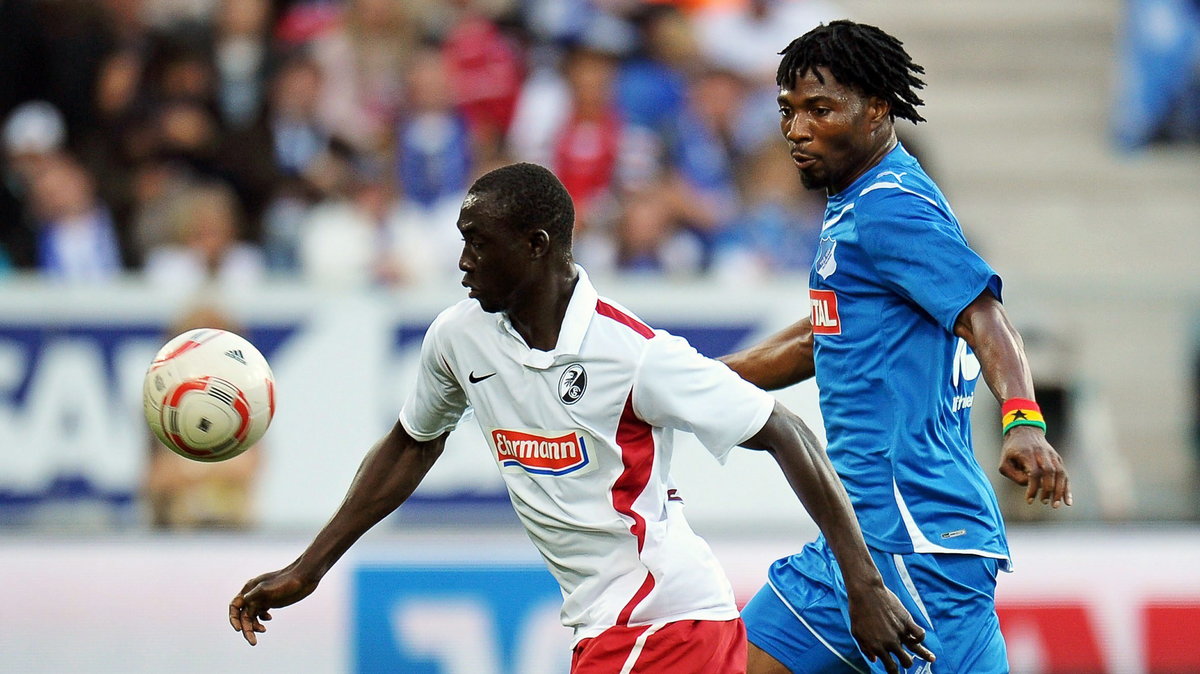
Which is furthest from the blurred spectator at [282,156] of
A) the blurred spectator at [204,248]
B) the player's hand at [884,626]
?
the player's hand at [884,626]

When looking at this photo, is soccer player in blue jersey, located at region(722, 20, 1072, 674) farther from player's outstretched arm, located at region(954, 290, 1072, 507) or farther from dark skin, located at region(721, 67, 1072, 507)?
player's outstretched arm, located at region(954, 290, 1072, 507)

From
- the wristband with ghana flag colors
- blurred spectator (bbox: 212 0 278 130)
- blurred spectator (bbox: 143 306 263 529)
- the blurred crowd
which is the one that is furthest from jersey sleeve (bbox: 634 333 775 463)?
blurred spectator (bbox: 212 0 278 130)

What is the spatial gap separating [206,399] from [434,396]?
2.09ft

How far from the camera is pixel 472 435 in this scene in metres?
9.08

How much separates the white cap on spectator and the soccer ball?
22.7 ft

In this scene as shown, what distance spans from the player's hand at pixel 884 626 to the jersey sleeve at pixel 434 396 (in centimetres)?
126

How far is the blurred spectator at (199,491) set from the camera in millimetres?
8781

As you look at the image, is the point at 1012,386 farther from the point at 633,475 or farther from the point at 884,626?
the point at 633,475

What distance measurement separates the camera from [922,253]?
4031 millimetres

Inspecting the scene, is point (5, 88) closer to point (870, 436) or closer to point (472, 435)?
point (472, 435)

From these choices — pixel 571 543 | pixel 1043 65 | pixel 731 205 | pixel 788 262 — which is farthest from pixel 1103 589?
pixel 1043 65

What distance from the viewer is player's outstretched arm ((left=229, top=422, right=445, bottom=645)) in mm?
4465

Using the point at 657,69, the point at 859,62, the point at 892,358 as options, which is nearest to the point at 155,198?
the point at 657,69

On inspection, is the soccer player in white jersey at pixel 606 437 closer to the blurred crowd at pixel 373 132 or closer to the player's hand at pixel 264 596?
the player's hand at pixel 264 596
